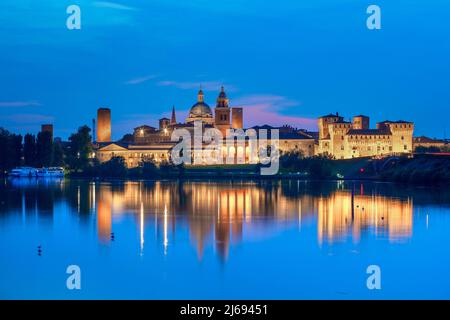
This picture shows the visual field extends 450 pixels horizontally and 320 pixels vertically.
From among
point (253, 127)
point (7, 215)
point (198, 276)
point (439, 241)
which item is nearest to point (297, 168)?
point (253, 127)

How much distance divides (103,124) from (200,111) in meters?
17.3

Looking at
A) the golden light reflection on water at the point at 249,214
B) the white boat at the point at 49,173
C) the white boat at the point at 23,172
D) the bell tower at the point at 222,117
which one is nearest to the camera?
the golden light reflection on water at the point at 249,214

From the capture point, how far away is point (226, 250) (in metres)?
18.8

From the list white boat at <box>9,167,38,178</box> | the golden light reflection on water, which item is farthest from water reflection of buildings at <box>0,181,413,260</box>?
white boat at <box>9,167,38,178</box>

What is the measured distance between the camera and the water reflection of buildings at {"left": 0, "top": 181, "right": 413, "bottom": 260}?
21.7 metres

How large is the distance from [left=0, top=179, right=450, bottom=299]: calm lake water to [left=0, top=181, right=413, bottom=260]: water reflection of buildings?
41 millimetres

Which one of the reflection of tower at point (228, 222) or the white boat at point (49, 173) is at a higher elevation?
the white boat at point (49, 173)

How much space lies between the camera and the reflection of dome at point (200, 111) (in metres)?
114

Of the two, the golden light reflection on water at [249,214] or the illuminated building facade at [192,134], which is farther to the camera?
the illuminated building facade at [192,134]

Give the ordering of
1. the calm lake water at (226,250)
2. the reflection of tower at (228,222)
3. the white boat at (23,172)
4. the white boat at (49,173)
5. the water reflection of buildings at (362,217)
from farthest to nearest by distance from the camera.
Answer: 1. the white boat at (23,172)
2. the white boat at (49,173)
3. the water reflection of buildings at (362,217)
4. the reflection of tower at (228,222)
5. the calm lake water at (226,250)

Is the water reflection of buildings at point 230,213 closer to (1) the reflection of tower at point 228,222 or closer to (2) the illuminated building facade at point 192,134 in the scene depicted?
→ (1) the reflection of tower at point 228,222

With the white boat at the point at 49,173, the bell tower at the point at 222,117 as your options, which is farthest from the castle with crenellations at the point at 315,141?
the white boat at the point at 49,173

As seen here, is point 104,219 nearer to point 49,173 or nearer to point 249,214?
point 249,214

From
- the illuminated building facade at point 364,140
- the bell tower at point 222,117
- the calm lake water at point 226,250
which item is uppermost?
the bell tower at point 222,117
